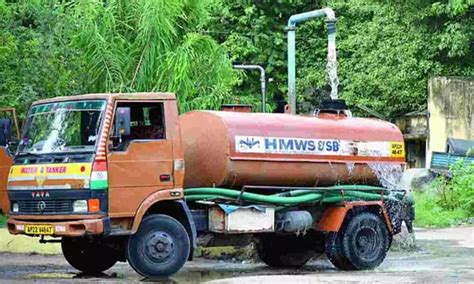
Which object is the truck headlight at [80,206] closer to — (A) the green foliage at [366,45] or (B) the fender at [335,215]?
(B) the fender at [335,215]

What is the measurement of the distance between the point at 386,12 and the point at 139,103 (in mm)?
20982

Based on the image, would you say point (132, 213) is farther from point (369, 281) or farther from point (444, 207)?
point (444, 207)

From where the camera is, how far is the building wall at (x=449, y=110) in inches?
1206

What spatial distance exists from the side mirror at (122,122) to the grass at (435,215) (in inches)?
496

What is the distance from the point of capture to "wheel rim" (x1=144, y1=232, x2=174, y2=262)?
39.9 feet

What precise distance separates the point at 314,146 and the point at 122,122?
3465mm

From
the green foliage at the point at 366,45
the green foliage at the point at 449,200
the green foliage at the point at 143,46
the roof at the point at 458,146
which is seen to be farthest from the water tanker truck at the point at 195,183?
the green foliage at the point at 366,45

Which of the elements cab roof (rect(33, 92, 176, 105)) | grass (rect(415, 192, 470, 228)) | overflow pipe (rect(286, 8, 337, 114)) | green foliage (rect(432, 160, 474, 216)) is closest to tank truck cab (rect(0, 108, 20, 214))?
cab roof (rect(33, 92, 176, 105))

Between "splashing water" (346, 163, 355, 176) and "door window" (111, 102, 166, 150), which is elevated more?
"door window" (111, 102, 166, 150)

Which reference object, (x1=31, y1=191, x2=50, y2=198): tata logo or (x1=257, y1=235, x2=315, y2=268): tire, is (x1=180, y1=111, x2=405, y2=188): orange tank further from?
(x1=31, y1=191, x2=50, y2=198): tata logo

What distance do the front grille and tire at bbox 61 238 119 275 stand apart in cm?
128

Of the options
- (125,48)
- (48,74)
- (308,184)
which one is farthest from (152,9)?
(308,184)

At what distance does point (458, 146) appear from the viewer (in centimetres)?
2895

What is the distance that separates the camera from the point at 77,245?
1324 centimetres
